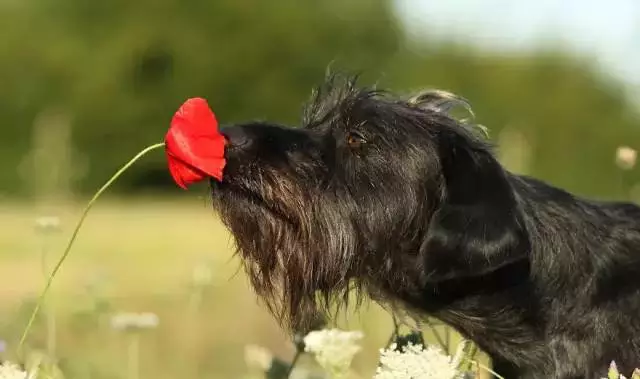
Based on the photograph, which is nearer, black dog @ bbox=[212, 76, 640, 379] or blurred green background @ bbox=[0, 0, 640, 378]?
black dog @ bbox=[212, 76, 640, 379]

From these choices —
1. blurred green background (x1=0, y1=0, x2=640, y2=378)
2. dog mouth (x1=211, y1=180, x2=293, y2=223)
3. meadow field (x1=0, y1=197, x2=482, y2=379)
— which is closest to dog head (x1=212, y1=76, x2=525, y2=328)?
dog mouth (x1=211, y1=180, x2=293, y2=223)

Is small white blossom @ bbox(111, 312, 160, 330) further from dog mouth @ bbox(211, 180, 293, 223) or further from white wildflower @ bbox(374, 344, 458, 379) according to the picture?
white wildflower @ bbox(374, 344, 458, 379)

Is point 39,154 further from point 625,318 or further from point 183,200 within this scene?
point 183,200

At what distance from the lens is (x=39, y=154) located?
8031 mm

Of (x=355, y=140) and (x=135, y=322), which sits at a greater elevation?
(x=355, y=140)

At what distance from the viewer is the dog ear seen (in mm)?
3871

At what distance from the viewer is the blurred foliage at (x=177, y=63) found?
3819 cm

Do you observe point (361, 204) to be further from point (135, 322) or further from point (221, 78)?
point (221, 78)

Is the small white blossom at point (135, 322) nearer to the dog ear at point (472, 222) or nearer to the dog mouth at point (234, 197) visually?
the dog mouth at point (234, 197)

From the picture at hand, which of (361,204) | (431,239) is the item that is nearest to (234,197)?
(361,204)

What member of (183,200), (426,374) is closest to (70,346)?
(426,374)

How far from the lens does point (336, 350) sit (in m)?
2.98

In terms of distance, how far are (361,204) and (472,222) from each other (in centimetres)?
44

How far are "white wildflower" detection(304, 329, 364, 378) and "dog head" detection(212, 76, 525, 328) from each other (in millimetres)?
979
